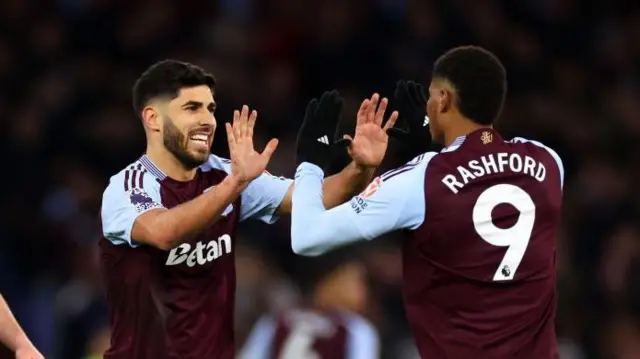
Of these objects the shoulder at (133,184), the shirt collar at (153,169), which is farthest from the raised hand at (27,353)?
the shirt collar at (153,169)

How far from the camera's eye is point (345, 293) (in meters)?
8.76

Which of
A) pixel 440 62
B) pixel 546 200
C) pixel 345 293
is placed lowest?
pixel 345 293

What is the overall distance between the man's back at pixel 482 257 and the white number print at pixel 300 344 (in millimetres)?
2778

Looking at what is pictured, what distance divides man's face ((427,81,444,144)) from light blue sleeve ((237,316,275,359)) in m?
2.99

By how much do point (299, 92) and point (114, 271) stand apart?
5.83 meters

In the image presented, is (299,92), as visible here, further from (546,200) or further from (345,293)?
(546,200)

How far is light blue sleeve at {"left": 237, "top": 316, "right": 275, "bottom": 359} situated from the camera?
28.2ft

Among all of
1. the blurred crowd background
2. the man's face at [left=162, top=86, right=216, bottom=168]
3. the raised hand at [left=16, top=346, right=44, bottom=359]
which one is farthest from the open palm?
the blurred crowd background

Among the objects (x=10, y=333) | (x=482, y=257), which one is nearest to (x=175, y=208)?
(x=10, y=333)

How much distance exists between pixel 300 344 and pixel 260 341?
14.9 inches

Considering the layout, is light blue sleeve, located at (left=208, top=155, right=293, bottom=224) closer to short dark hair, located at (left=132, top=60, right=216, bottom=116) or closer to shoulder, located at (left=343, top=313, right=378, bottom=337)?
short dark hair, located at (left=132, top=60, right=216, bottom=116)

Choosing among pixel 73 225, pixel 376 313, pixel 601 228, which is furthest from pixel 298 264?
pixel 601 228

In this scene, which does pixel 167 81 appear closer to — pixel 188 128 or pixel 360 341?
pixel 188 128

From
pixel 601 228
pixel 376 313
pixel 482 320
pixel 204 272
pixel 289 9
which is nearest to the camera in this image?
pixel 482 320
